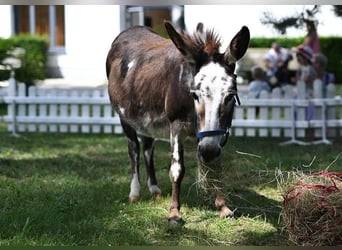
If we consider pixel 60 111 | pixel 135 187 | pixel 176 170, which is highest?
pixel 60 111

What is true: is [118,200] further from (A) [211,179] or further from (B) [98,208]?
(A) [211,179]

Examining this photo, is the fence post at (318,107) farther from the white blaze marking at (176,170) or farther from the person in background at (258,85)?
the white blaze marking at (176,170)

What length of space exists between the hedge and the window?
24.9 ft

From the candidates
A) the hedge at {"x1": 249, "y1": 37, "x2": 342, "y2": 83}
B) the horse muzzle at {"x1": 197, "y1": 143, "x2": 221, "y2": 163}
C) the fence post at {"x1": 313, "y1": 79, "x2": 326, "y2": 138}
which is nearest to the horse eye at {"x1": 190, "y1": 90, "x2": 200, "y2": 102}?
the horse muzzle at {"x1": 197, "y1": 143, "x2": 221, "y2": 163}

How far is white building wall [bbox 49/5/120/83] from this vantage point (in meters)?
21.5

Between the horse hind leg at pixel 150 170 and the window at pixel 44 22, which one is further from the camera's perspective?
the window at pixel 44 22

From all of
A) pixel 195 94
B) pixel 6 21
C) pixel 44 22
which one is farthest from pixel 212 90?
pixel 44 22

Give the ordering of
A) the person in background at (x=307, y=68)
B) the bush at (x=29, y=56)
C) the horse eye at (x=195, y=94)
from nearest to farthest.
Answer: the horse eye at (x=195, y=94) < the person in background at (x=307, y=68) < the bush at (x=29, y=56)

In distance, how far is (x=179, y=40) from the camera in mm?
5277

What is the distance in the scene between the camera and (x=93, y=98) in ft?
36.7

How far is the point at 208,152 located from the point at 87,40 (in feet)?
58.3

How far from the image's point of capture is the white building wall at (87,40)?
21469 millimetres

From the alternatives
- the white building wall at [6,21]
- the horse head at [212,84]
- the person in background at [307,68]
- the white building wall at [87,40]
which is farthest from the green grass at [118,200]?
the white building wall at [6,21]

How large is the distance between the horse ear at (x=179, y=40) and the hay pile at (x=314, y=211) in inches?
56.8
